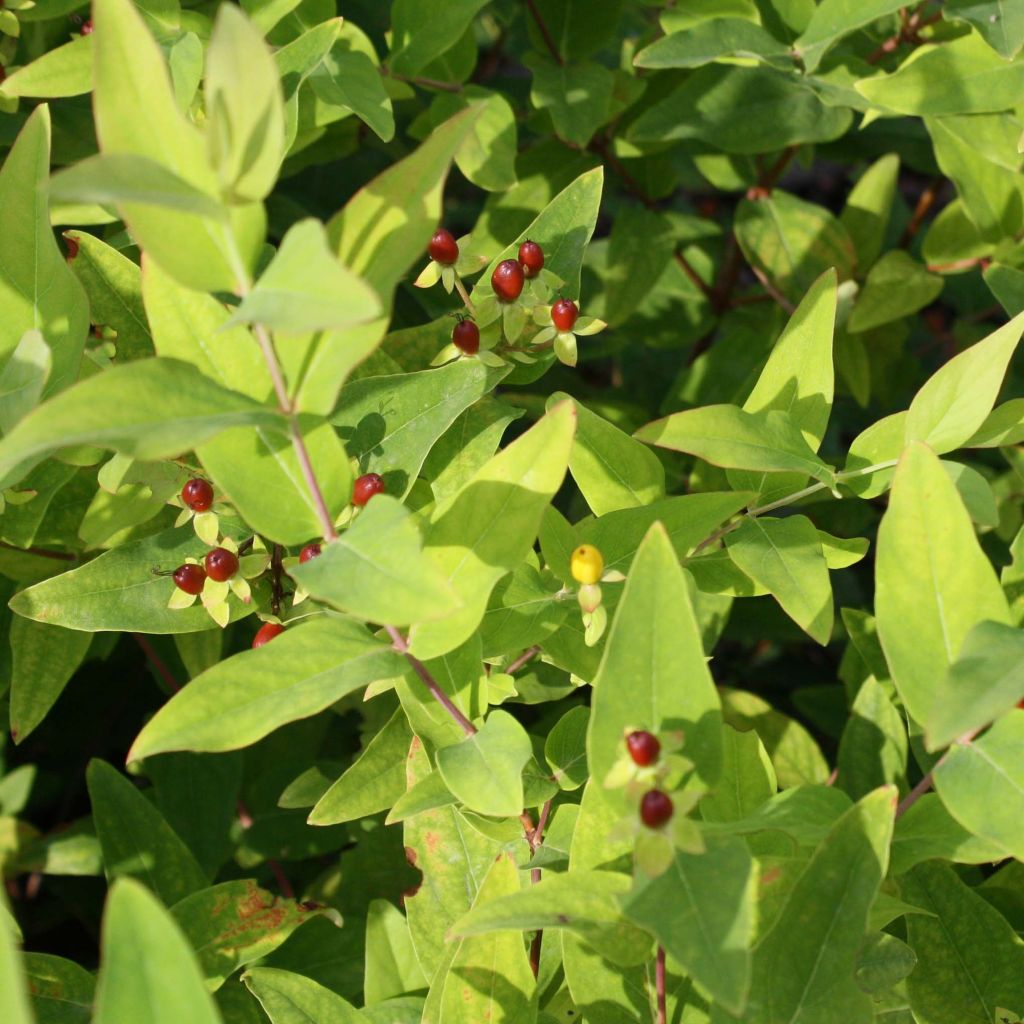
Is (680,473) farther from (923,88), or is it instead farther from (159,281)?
(159,281)

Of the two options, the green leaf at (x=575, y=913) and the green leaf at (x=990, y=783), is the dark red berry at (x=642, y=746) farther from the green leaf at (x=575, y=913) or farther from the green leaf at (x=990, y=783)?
the green leaf at (x=990, y=783)

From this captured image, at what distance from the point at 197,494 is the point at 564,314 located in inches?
14.5

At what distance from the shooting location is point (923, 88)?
1.38 meters

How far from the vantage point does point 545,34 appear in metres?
1.70

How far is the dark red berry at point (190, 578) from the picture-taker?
990 millimetres

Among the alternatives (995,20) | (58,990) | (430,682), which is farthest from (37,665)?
(995,20)

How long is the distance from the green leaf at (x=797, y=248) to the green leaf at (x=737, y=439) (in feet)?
2.92

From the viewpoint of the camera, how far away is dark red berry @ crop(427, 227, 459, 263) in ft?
3.63

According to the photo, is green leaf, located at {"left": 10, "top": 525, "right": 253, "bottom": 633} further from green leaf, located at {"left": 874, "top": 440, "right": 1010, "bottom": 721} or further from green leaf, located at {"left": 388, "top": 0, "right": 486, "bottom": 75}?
green leaf, located at {"left": 388, "top": 0, "right": 486, "bottom": 75}

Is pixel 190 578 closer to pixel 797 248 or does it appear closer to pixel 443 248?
pixel 443 248

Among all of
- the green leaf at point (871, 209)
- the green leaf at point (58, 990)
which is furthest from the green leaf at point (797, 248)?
the green leaf at point (58, 990)

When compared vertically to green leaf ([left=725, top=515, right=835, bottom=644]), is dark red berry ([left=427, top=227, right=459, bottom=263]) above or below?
above

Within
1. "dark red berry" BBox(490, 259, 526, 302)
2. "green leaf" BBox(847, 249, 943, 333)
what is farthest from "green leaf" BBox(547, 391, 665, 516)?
"green leaf" BBox(847, 249, 943, 333)

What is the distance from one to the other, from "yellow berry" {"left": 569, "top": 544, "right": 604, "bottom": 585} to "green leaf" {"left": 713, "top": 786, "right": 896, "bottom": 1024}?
10.2 inches
